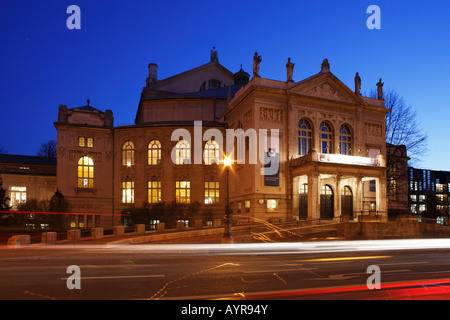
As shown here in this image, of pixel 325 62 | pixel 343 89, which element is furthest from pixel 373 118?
pixel 325 62

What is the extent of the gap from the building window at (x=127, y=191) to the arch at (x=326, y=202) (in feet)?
72.2

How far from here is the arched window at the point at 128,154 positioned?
47.7m

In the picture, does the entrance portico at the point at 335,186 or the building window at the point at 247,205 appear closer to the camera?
the entrance portico at the point at 335,186

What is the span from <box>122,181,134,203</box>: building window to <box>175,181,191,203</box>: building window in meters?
5.40

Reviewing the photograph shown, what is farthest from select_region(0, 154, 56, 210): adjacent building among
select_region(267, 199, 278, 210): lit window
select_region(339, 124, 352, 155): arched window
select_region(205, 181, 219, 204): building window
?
select_region(339, 124, 352, 155): arched window

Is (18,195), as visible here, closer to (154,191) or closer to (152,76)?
(154,191)

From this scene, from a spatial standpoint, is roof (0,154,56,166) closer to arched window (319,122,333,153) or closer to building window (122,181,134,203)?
building window (122,181,134,203)

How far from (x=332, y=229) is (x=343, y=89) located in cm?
1769

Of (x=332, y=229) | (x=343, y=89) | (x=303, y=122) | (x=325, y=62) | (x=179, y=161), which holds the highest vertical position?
(x=325, y=62)

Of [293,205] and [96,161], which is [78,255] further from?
[96,161]

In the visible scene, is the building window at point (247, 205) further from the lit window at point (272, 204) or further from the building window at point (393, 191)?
the building window at point (393, 191)

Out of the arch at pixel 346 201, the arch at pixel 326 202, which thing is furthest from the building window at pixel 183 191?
the arch at pixel 346 201

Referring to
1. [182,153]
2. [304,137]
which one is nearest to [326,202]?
[304,137]
